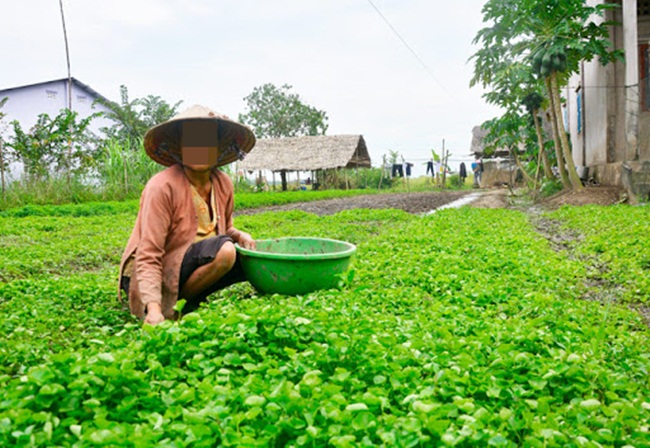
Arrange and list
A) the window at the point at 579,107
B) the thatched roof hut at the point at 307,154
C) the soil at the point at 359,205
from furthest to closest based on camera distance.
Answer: the thatched roof hut at the point at 307,154, the window at the point at 579,107, the soil at the point at 359,205

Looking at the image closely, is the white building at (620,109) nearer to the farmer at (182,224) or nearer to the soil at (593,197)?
the soil at (593,197)

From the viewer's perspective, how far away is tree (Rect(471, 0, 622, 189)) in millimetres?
12867

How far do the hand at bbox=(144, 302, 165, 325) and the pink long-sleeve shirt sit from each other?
12cm

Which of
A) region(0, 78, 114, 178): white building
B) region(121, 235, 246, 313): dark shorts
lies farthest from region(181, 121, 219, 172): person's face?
region(0, 78, 114, 178): white building

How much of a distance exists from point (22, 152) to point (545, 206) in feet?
50.4

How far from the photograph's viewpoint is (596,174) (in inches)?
601

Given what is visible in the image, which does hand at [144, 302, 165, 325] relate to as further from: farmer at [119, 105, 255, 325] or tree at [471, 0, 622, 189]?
tree at [471, 0, 622, 189]

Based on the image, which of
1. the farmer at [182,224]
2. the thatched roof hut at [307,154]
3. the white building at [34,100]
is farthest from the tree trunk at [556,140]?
the white building at [34,100]

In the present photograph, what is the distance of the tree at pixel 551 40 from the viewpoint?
12.9 metres

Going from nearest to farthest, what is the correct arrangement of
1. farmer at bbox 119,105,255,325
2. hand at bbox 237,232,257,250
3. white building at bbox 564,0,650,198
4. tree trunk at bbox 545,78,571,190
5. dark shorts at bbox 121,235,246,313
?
farmer at bbox 119,105,255,325, dark shorts at bbox 121,235,246,313, hand at bbox 237,232,257,250, white building at bbox 564,0,650,198, tree trunk at bbox 545,78,571,190

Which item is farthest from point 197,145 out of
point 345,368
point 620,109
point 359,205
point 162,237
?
point 359,205

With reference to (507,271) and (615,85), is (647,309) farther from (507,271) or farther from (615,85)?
(615,85)

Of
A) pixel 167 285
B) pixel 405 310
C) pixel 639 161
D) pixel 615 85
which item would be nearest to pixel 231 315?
pixel 167 285

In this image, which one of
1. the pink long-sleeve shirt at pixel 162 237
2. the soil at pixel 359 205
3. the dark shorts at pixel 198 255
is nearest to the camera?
the pink long-sleeve shirt at pixel 162 237
